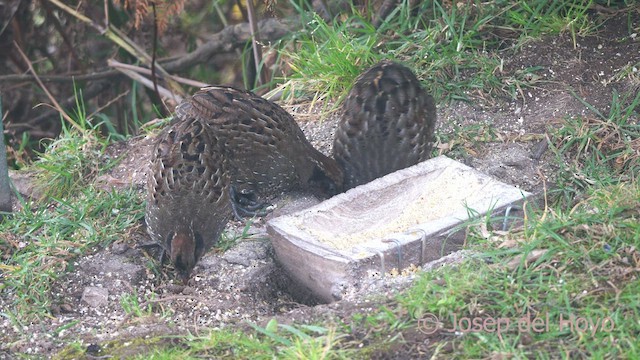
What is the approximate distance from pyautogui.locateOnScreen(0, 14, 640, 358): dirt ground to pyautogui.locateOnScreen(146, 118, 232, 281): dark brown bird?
0.16 metres

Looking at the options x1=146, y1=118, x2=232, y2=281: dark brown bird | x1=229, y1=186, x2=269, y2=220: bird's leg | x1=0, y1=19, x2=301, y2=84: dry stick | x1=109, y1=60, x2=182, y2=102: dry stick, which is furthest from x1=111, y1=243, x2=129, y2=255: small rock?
x1=0, y1=19, x2=301, y2=84: dry stick

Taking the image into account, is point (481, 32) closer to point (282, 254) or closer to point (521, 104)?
point (521, 104)

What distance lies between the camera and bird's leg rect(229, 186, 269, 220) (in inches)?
269

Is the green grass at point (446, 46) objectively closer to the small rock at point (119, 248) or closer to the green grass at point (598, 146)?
the green grass at point (598, 146)

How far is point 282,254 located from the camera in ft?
19.0

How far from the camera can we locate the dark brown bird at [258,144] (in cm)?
692

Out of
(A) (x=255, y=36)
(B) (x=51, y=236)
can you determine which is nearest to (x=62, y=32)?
(A) (x=255, y=36)

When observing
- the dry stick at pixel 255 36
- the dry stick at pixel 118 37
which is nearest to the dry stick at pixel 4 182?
the dry stick at pixel 255 36

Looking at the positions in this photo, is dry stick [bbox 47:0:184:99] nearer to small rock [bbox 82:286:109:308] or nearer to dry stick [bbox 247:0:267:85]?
dry stick [bbox 247:0:267:85]

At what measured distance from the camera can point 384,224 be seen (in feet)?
19.7

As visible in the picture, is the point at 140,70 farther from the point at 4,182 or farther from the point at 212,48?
the point at 4,182

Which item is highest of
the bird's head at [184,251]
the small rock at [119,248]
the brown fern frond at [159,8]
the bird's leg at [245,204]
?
the brown fern frond at [159,8]

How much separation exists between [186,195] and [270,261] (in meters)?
0.66

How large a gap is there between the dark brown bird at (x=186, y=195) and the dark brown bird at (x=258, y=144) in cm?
32
